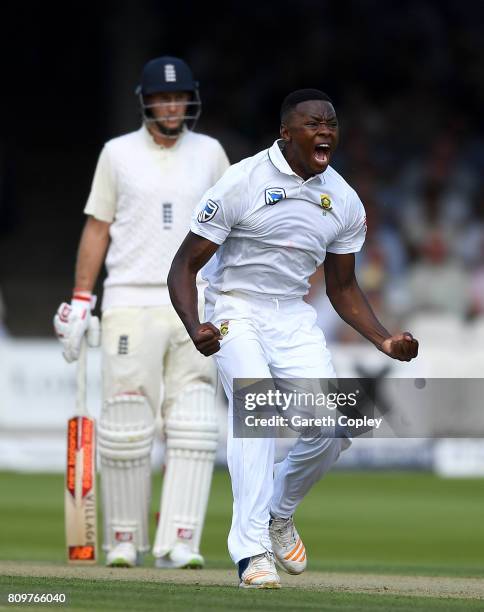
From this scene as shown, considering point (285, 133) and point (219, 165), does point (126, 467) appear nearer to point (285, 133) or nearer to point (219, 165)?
point (219, 165)

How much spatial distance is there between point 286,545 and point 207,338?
910 mm

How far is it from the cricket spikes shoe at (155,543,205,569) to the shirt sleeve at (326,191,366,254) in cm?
141

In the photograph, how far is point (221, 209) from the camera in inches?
206

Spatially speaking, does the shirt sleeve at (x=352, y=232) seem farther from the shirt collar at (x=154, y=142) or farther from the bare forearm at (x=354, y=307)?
the shirt collar at (x=154, y=142)

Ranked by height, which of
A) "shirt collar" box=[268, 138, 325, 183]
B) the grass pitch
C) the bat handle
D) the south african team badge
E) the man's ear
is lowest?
the grass pitch

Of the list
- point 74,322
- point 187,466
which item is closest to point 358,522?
point 187,466

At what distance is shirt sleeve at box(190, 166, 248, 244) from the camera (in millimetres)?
5223

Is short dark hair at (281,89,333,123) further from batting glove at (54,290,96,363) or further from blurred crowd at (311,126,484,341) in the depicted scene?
blurred crowd at (311,126,484,341)

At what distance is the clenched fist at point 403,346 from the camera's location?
518 cm

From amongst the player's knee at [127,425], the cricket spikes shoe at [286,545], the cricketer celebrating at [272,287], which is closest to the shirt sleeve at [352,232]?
the cricketer celebrating at [272,287]

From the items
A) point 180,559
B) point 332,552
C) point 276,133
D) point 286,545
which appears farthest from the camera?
point 276,133

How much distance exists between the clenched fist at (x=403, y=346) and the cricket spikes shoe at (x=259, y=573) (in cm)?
75

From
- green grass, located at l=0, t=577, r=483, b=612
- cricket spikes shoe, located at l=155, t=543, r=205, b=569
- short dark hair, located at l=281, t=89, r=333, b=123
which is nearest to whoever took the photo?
green grass, located at l=0, t=577, r=483, b=612

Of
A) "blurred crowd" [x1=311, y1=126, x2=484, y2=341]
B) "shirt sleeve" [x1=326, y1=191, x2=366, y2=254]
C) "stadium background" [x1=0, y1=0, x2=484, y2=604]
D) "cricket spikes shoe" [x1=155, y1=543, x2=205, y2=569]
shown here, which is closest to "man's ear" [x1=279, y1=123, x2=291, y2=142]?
"shirt sleeve" [x1=326, y1=191, x2=366, y2=254]
